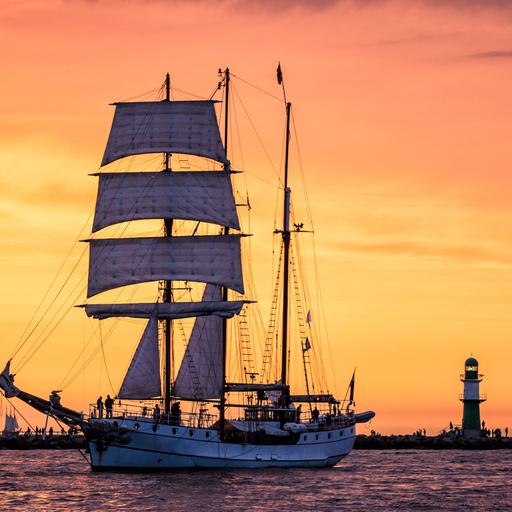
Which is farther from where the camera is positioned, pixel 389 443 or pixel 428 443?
pixel 389 443

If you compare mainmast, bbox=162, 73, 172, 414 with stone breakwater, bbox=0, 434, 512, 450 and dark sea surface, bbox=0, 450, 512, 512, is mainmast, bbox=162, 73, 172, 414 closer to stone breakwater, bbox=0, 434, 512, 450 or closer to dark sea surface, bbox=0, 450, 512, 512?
dark sea surface, bbox=0, 450, 512, 512

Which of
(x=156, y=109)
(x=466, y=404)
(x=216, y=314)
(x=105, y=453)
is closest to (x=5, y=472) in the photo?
(x=105, y=453)

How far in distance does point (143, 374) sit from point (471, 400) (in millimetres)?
56519


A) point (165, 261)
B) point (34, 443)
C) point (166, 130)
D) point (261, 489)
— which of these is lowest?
point (261, 489)

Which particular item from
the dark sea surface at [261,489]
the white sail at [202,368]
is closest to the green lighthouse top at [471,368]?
the dark sea surface at [261,489]

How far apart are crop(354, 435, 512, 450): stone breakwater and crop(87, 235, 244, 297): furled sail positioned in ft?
169

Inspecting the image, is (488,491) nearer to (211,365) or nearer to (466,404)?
(211,365)

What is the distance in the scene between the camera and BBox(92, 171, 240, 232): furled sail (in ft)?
333

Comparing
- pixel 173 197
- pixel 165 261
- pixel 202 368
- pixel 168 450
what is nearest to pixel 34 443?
pixel 202 368

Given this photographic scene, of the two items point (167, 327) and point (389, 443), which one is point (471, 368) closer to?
point (389, 443)

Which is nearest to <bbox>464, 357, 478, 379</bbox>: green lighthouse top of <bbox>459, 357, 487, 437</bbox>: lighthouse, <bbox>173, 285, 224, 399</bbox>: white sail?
<bbox>459, 357, 487, 437</bbox>: lighthouse

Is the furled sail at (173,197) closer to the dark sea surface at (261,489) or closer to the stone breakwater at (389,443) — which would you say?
the dark sea surface at (261,489)

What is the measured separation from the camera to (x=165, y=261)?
101 meters

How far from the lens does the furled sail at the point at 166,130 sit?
10138 cm
